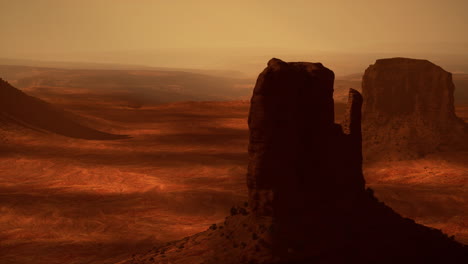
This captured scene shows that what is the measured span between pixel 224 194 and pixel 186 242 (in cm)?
1368

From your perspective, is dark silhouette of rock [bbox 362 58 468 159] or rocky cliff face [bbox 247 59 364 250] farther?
dark silhouette of rock [bbox 362 58 468 159]

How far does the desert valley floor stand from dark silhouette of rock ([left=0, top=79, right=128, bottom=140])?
2.47 meters

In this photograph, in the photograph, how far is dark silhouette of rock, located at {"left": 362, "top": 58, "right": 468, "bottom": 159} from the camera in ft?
138

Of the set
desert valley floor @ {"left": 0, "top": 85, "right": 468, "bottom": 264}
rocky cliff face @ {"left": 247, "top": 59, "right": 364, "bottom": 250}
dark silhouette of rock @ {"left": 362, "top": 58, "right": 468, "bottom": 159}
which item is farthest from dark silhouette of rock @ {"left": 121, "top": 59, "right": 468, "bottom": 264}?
dark silhouette of rock @ {"left": 362, "top": 58, "right": 468, "bottom": 159}

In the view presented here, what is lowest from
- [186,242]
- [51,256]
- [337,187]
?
[51,256]

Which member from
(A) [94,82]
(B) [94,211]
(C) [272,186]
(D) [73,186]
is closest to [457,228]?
(C) [272,186]

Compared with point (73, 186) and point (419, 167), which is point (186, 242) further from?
point (419, 167)

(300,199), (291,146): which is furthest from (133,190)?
(291,146)

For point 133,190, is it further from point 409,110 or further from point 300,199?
point 409,110

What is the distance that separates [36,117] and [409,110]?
42629 millimetres

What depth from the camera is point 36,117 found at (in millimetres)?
60281

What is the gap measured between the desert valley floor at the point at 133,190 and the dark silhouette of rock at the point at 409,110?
160 cm

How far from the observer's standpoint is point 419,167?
133 feet

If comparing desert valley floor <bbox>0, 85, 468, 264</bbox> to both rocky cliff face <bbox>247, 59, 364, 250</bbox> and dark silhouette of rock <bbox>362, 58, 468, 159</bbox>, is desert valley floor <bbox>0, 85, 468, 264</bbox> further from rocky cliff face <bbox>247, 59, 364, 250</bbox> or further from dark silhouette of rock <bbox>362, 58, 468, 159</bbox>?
rocky cliff face <bbox>247, 59, 364, 250</bbox>
